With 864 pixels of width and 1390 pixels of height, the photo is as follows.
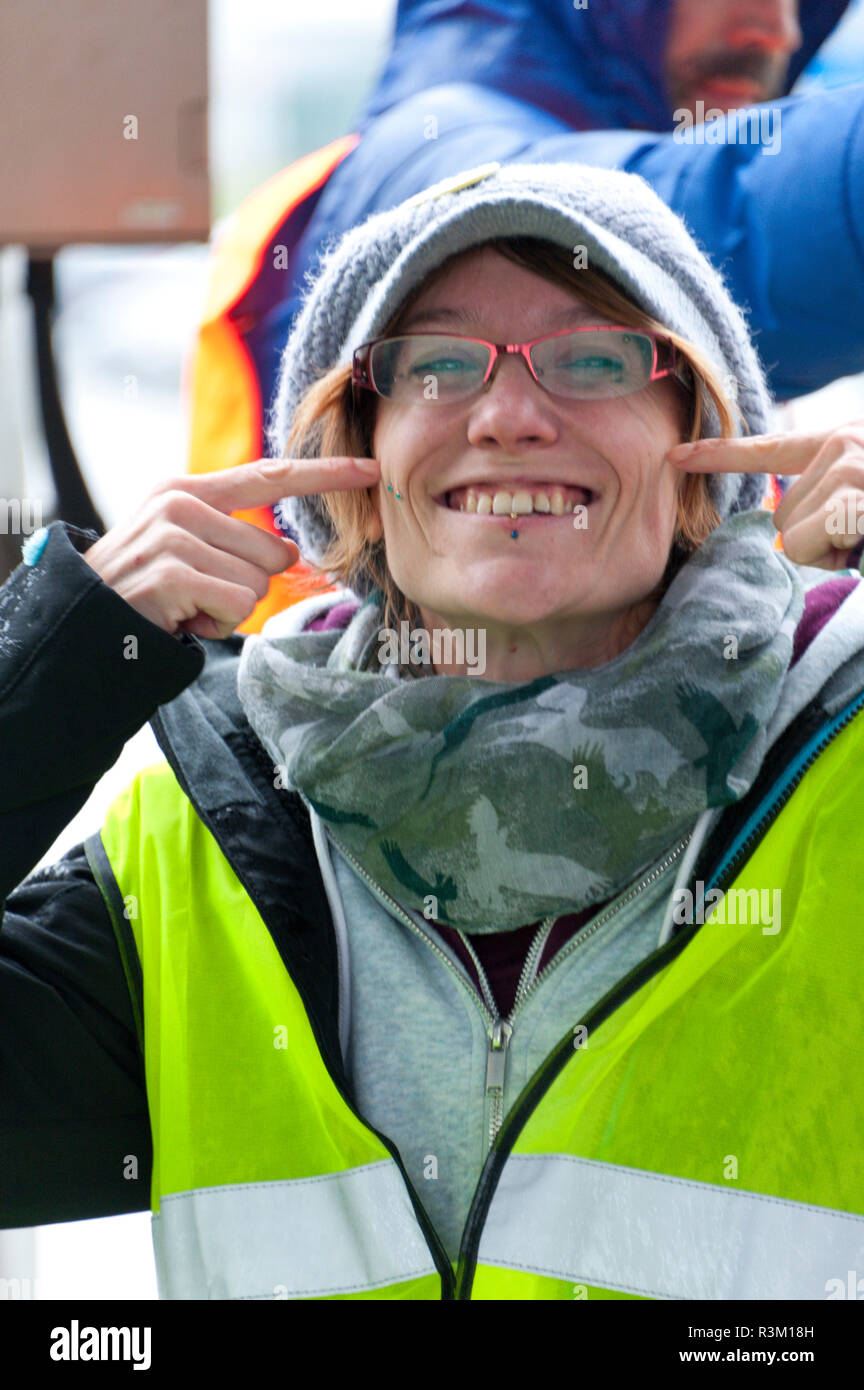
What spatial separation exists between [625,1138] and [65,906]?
472 mm

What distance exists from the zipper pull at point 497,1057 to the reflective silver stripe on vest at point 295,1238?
3.8 inches

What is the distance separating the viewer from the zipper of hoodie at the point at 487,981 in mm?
1005

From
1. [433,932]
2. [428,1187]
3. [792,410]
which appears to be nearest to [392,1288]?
[428,1187]

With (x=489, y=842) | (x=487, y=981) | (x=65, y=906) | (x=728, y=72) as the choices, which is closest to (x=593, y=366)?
(x=489, y=842)

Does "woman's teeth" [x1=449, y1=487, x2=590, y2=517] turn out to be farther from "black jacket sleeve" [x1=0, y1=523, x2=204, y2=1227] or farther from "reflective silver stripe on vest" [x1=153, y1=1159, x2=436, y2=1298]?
"reflective silver stripe on vest" [x1=153, y1=1159, x2=436, y2=1298]

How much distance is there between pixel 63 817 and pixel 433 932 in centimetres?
29

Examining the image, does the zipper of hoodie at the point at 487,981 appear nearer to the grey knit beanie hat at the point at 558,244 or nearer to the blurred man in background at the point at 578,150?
the grey knit beanie hat at the point at 558,244

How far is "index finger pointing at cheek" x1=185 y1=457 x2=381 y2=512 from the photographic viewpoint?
1.06m

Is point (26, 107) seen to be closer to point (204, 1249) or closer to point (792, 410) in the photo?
point (792, 410)

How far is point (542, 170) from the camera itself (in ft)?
3.67

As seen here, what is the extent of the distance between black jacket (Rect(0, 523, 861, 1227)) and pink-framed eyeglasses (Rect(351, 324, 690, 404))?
0.90 ft

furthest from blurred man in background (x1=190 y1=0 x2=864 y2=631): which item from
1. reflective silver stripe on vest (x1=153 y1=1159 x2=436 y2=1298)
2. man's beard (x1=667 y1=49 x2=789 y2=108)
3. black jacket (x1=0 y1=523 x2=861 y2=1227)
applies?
reflective silver stripe on vest (x1=153 y1=1159 x2=436 y2=1298)

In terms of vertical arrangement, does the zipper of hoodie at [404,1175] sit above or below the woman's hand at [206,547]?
below

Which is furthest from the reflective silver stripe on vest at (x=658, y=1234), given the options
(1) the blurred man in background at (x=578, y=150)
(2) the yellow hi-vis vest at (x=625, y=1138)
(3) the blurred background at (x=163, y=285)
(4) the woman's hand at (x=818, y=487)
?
(3) the blurred background at (x=163, y=285)
